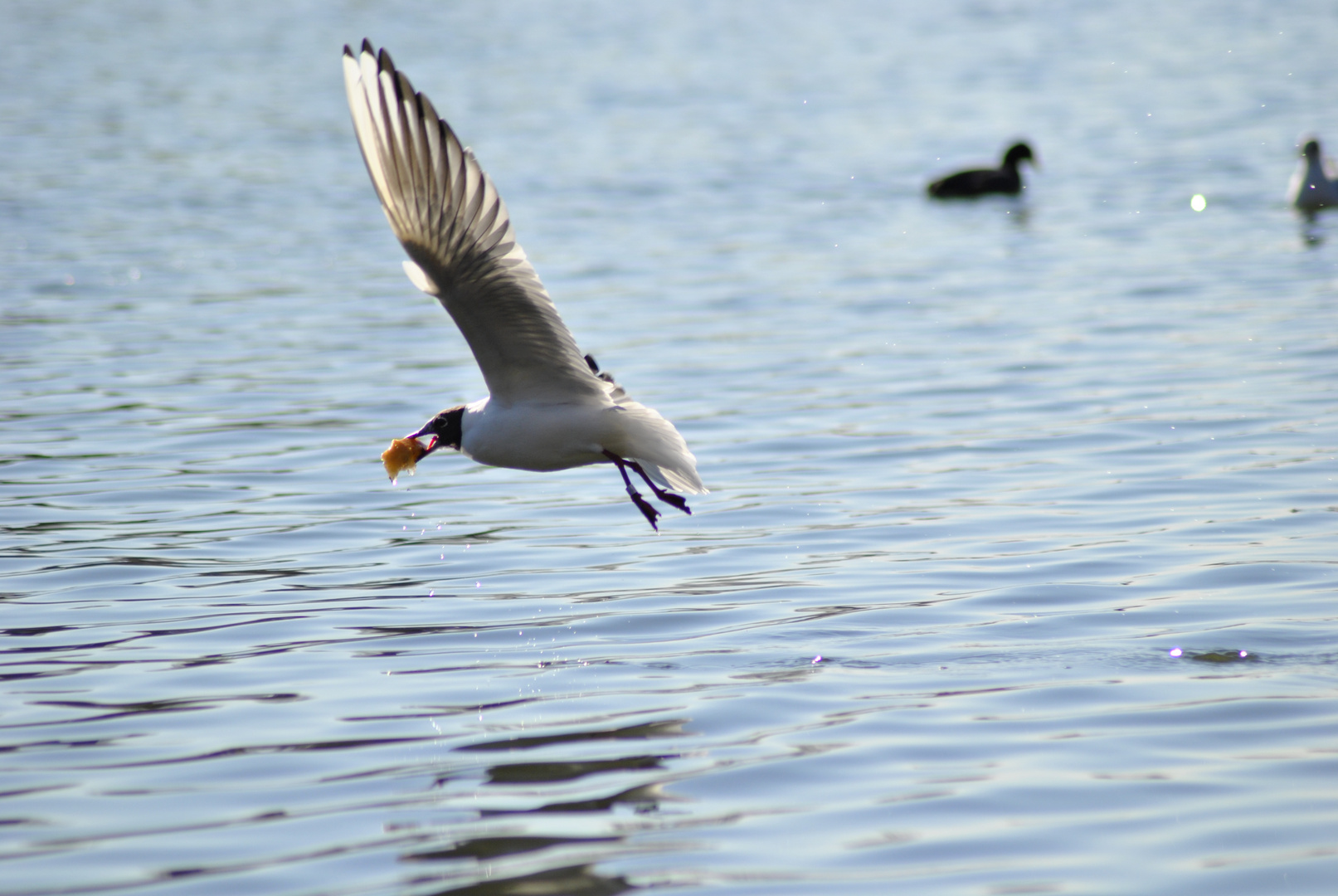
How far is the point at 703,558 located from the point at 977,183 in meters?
14.2

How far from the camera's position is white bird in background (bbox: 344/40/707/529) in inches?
239

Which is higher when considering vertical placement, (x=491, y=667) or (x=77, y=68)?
(x=77, y=68)

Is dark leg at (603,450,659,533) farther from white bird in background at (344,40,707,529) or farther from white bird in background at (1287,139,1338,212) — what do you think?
white bird in background at (1287,139,1338,212)

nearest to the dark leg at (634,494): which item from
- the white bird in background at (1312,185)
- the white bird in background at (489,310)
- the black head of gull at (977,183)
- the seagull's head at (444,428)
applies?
the white bird in background at (489,310)

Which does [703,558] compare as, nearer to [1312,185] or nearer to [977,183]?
[1312,185]

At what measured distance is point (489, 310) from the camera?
6.30m

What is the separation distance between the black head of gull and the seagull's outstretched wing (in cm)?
1522

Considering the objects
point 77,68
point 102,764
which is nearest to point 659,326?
point 102,764

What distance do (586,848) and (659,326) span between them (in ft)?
31.5

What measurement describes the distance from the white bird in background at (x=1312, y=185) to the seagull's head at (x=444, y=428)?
13.8 metres

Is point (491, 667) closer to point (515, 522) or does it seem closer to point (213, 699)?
point (213, 699)

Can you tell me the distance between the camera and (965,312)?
14.0 meters

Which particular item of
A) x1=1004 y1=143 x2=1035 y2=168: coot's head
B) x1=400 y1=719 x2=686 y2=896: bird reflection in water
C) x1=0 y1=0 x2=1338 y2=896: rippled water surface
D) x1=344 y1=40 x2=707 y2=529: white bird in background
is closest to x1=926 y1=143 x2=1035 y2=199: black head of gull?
x1=1004 y1=143 x2=1035 y2=168: coot's head

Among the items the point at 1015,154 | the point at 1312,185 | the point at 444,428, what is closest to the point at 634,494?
the point at 444,428
